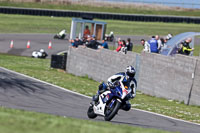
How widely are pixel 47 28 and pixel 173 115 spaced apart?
34.2 meters

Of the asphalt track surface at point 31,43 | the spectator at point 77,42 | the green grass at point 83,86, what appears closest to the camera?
the green grass at point 83,86

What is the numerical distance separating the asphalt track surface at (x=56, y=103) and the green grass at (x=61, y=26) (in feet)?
86.1

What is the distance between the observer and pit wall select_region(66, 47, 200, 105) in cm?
1812

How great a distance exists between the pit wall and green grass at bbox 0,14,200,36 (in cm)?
2129

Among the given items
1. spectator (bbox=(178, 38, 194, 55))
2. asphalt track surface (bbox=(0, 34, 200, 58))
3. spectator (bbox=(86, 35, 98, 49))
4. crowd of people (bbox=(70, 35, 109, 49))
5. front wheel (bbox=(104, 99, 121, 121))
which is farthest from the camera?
asphalt track surface (bbox=(0, 34, 200, 58))

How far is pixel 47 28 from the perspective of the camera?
157 ft

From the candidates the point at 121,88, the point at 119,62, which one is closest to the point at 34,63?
the point at 119,62

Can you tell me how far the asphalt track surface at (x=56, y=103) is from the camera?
12779 mm

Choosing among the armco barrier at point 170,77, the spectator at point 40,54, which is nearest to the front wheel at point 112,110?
the armco barrier at point 170,77

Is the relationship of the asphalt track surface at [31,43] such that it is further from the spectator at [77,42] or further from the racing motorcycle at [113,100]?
the racing motorcycle at [113,100]

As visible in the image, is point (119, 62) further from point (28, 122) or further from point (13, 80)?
point (28, 122)

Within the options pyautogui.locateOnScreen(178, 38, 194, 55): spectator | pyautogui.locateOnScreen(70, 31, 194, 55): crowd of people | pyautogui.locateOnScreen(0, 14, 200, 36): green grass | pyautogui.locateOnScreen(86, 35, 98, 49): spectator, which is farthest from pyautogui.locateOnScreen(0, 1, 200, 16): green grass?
pyautogui.locateOnScreen(178, 38, 194, 55): spectator

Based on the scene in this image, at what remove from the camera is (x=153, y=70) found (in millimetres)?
20406

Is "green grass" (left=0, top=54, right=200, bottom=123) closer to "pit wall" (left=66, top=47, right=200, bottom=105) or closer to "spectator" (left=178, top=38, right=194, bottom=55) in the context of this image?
"pit wall" (left=66, top=47, right=200, bottom=105)
